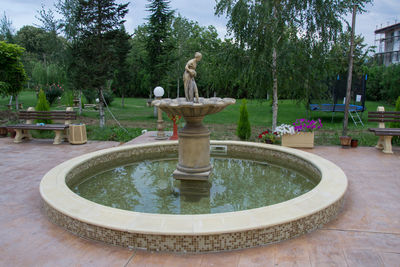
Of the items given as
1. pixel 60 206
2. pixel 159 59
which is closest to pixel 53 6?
pixel 159 59

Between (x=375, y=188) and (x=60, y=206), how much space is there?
5218mm

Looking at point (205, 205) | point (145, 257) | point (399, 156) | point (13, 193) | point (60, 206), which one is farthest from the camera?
point (399, 156)

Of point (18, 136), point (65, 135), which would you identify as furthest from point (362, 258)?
point (18, 136)

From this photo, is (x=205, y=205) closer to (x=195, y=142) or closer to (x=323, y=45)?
(x=195, y=142)

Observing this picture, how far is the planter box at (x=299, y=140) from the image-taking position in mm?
8727

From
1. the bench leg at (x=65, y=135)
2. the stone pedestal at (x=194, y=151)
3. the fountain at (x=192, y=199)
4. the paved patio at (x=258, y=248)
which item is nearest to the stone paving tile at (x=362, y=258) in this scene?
the paved patio at (x=258, y=248)

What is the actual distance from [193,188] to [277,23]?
650 cm

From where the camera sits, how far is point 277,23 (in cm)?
942

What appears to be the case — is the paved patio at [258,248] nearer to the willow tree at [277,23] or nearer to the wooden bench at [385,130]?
the wooden bench at [385,130]

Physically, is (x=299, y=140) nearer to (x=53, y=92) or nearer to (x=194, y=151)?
(x=194, y=151)

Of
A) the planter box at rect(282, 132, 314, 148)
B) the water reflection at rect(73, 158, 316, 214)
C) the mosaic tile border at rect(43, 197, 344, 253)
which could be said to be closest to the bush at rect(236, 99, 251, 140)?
the planter box at rect(282, 132, 314, 148)

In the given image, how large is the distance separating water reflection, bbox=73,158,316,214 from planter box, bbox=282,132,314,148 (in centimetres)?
189

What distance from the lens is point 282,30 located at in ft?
31.0

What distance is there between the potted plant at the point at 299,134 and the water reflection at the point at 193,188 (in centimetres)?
187
